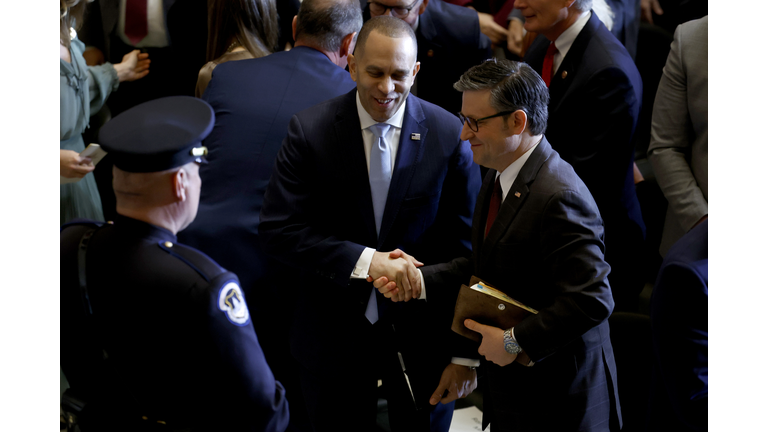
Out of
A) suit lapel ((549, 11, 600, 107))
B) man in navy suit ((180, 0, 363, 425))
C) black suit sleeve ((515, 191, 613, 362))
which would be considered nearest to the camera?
black suit sleeve ((515, 191, 613, 362))

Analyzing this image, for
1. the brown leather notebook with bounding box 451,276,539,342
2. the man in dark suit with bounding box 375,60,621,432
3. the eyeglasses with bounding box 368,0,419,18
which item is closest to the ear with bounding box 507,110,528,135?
the man in dark suit with bounding box 375,60,621,432

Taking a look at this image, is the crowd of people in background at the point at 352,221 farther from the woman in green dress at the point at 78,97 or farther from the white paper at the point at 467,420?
the white paper at the point at 467,420

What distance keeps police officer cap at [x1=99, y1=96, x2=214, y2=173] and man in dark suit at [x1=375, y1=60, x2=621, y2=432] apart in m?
0.74

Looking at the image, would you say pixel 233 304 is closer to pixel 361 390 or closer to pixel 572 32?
pixel 361 390

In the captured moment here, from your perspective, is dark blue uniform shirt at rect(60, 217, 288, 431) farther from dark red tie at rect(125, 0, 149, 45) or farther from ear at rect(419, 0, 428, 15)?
ear at rect(419, 0, 428, 15)

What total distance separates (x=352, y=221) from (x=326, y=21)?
0.74 meters

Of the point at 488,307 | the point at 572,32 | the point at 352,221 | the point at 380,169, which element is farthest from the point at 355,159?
the point at 572,32

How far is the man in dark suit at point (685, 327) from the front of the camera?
1.63 meters

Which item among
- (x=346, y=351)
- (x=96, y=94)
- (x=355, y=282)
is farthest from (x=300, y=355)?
(x=96, y=94)

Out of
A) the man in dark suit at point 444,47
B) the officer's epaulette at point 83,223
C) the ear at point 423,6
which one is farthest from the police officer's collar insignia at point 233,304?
the ear at point 423,6

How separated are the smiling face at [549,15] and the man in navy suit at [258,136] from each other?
2.17 feet

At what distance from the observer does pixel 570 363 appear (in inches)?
71.6

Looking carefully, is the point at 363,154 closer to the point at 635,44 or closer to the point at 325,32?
the point at 325,32

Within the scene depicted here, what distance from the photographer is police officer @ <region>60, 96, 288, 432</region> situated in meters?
1.46
